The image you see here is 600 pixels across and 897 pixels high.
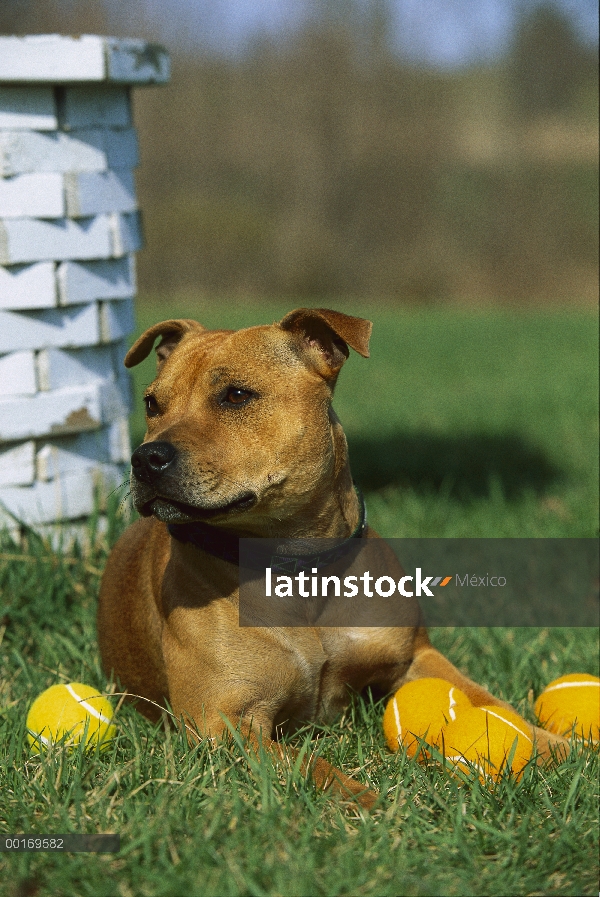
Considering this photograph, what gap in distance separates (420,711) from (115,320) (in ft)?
8.49

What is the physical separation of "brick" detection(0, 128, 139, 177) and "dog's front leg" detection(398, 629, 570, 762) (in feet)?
8.74

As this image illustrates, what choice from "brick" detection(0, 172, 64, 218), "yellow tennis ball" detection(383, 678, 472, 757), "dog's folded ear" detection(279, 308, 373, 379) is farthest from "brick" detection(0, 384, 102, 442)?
"yellow tennis ball" detection(383, 678, 472, 757)

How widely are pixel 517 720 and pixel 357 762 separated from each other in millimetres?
534

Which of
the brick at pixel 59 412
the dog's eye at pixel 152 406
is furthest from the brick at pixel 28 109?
the dog's eye at pixel 152 406

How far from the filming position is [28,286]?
15.1 ft

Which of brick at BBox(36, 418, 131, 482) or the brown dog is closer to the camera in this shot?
the brown dog

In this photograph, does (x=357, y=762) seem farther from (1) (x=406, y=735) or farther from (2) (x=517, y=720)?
(2) (x=517, y=720)

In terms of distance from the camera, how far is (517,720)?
3248 mm

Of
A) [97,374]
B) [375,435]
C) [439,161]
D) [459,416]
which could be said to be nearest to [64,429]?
[97,374]

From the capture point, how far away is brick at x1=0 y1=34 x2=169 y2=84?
174 inches

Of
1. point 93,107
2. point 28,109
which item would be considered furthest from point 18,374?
point 93,107

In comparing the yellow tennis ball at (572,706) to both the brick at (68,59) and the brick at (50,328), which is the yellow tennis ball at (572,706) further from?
the brick at (68,59)

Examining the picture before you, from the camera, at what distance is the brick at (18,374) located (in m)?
4.61

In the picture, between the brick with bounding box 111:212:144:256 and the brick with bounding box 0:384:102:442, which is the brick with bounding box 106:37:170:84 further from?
the brick with bounding box 0:384:102:442
